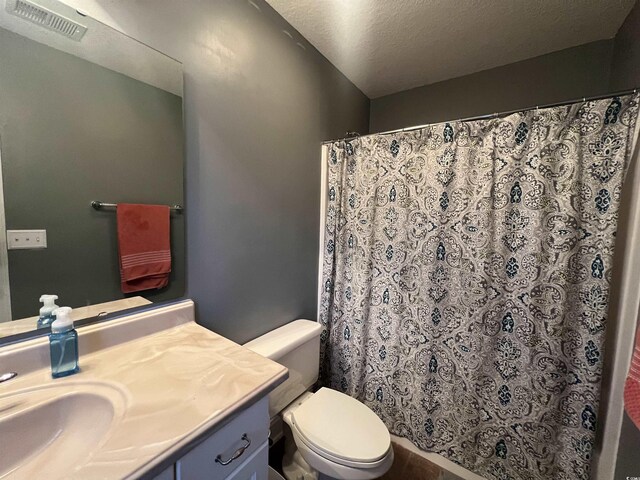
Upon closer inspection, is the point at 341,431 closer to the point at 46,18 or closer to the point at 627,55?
the point at 46,18

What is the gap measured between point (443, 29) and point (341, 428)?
2115mm

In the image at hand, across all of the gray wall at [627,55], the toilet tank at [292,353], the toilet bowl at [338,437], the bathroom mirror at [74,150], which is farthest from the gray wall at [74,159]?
the gray wall at [627,55]

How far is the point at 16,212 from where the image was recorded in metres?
0.70

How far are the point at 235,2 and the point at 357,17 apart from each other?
616mm

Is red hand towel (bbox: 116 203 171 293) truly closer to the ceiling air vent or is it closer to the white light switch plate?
the white light switch plate

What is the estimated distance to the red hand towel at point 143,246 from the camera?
2.95 feet

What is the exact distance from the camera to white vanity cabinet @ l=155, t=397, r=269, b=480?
542 millimetres

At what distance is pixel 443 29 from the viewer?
4.66ft

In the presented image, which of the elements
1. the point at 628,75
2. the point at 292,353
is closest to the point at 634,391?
the point at 292,353

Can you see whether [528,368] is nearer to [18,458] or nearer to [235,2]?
[18,458]

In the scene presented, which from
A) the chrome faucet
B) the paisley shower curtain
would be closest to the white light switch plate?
the chrome faucet

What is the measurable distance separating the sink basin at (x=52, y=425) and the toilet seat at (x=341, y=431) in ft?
2.54

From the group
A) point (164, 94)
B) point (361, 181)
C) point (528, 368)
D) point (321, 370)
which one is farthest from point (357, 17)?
point (321, 370)

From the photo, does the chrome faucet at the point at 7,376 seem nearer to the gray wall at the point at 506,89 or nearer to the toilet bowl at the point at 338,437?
the toilet bowl at the point at 338,437
